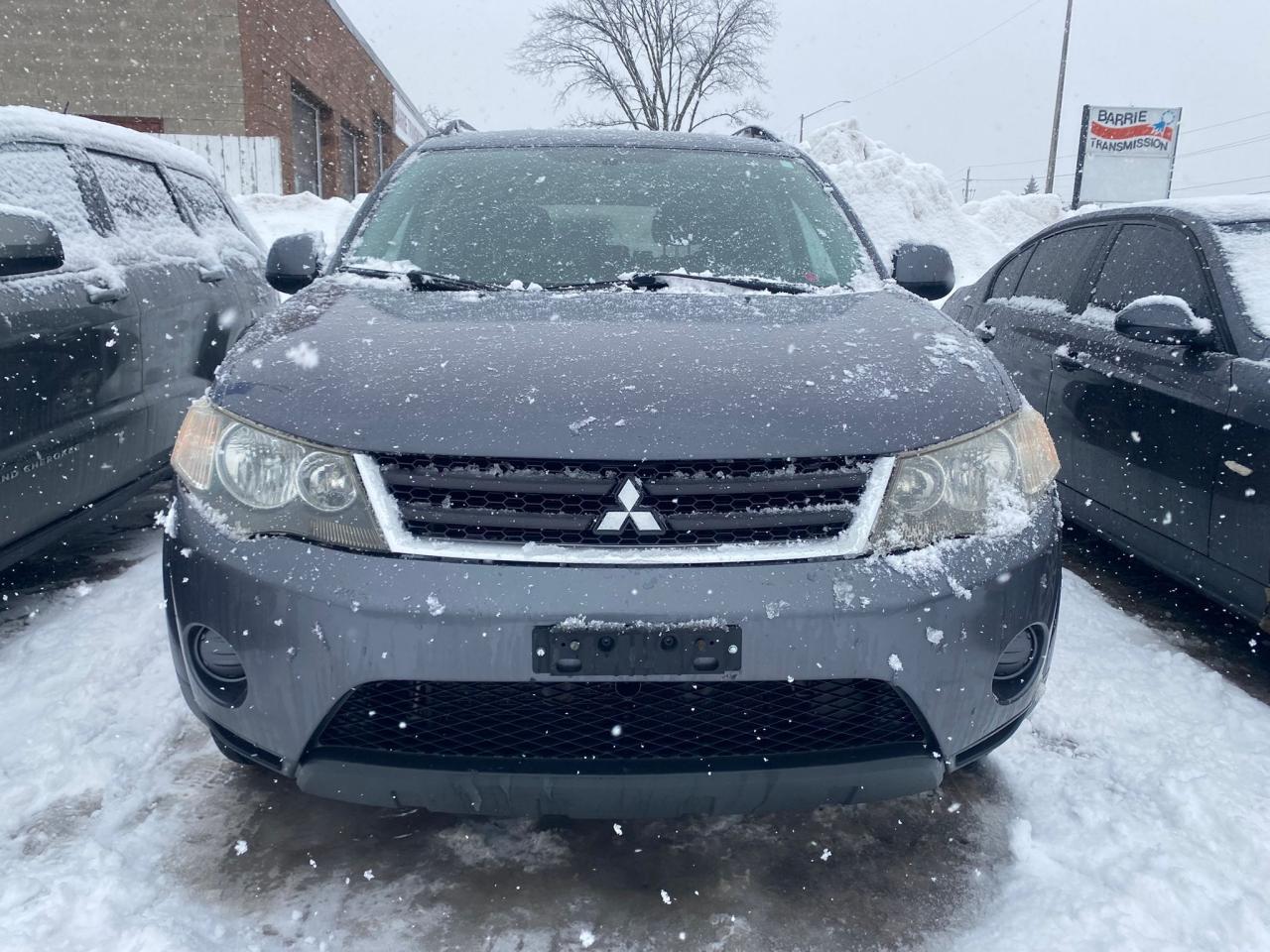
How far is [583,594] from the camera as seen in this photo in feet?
5.90

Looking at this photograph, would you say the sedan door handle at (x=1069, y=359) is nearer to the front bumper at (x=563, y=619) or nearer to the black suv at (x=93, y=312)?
the front bumper at (x=563, y=619)

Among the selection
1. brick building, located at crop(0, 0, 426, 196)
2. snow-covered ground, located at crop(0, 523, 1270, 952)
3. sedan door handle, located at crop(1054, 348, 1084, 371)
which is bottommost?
snow-covered ground, located at crop(0, 523, 1270, 952)

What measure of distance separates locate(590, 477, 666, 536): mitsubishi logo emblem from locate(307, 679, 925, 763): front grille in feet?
0.98

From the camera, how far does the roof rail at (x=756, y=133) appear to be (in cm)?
404

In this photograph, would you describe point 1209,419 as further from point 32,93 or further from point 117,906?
point 32,93

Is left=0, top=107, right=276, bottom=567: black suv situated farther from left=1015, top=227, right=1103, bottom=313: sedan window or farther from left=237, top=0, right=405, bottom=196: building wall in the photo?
left=237, top=0, right=405, bottom=196: building wall

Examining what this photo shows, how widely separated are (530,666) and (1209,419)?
2.74 metres

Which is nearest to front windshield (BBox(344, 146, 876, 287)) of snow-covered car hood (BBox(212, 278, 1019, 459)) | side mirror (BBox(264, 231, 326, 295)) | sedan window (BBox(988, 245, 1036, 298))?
side mirror (BBox(264, 231, 326, 295))

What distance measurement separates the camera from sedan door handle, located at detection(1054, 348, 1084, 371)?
14.1 ft

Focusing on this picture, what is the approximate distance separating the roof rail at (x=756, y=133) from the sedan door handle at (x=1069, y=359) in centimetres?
163

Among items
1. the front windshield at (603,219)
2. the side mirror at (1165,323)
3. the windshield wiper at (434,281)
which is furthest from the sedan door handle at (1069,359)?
the windshield wiper at (434,281)

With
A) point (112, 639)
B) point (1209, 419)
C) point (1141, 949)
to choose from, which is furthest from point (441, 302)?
point (1209, 419)

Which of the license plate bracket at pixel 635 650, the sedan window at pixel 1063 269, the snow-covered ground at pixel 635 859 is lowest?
the snow-covered ground at pixel 635 859

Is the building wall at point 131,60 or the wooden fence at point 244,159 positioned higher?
the building wall at point 131,60
